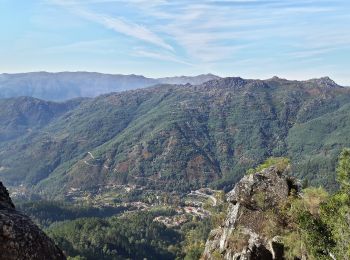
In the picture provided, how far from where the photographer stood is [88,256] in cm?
17075

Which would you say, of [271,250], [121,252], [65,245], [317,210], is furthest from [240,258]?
[121,252]

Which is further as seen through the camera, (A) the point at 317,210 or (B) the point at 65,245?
(B) the point at 65,245

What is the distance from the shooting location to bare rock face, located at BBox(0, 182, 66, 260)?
42.8 ft

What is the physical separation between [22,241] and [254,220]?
2995 cm

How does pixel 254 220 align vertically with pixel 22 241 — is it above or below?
below

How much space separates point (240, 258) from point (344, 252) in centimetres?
998

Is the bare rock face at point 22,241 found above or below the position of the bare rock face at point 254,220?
above

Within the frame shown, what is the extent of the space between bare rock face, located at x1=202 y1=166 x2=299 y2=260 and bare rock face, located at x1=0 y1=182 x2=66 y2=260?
25696mm

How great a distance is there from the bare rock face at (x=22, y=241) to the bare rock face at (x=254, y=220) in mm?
25696

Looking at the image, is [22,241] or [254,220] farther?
[254,220]

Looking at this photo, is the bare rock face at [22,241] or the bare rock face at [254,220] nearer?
the bare rock face at [22,241]

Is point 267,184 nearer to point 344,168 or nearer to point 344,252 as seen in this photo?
point 344,168

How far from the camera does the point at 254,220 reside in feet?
132

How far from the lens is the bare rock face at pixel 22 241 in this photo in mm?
13031
